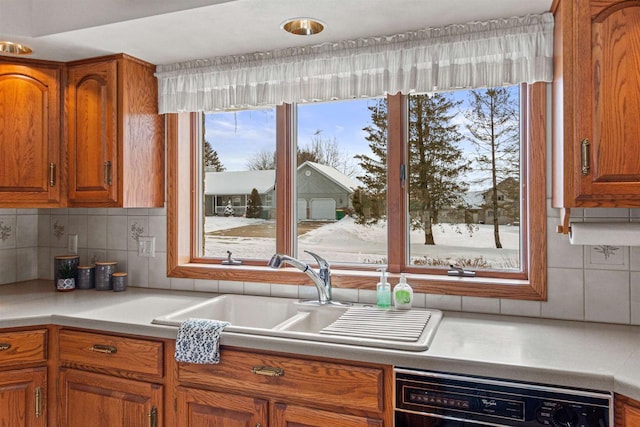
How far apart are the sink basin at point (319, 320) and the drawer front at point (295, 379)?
0.09 metres

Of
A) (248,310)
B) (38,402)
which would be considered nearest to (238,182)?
(248,310)

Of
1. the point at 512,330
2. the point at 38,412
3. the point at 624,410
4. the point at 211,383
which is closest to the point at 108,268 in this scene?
the point at 38,412

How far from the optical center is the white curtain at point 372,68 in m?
1.76

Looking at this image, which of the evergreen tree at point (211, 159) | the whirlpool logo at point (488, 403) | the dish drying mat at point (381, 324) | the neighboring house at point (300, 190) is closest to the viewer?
the whirlpool logo at point (488, 403)

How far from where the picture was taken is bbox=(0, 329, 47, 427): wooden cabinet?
1836mm

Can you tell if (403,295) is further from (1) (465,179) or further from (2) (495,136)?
(2) (495,136)

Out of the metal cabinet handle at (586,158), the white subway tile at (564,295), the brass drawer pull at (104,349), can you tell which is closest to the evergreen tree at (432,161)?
the white subway tile at (564,295)

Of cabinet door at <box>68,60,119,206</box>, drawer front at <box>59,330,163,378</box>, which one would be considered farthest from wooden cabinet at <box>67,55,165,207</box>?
drawer front at <box>59,330,163,378</box>


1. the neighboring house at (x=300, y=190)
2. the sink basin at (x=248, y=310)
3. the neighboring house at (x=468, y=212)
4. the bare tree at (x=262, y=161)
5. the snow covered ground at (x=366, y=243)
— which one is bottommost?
the sink basin at (x=248, y=310)

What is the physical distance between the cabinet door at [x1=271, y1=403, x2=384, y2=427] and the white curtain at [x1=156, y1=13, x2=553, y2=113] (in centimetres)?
133

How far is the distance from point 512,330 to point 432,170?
0.80 m

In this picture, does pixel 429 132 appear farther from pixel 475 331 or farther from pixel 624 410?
pixel 624 410

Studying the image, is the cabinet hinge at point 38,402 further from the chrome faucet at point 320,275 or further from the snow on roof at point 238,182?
the snow on roof at point 238,182

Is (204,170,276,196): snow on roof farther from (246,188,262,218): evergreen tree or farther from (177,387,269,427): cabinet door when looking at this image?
(177,387,269,427): cabinet door
